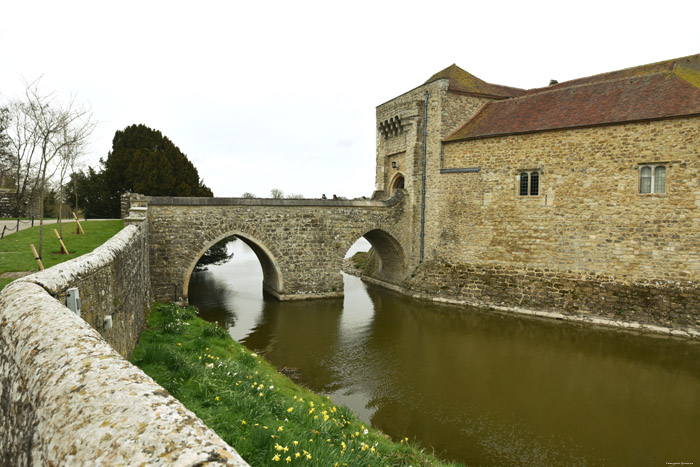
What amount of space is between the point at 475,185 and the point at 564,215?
414cm

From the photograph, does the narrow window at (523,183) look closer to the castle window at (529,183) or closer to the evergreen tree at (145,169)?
the castle window at (529,183)

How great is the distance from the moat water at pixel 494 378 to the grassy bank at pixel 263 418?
157 centimetres

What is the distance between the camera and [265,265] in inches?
827

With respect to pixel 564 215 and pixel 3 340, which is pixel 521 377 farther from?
pixel 3 340

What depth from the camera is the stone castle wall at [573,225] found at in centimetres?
1461

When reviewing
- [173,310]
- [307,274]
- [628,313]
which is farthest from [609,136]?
[173,310]

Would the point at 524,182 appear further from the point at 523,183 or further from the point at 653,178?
the point at 653,178

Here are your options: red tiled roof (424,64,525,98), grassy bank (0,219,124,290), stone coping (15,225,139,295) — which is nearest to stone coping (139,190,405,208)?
grassy bank (0,219,124,290)

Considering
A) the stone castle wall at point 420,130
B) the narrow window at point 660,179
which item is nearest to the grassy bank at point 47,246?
the stone castle wall at point 420,130

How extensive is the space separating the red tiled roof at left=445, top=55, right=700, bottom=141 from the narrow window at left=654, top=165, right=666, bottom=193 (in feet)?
6.35

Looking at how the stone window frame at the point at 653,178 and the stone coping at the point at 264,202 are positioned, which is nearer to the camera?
the stone window frame at the point at 653,178

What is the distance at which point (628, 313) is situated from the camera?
1498cm

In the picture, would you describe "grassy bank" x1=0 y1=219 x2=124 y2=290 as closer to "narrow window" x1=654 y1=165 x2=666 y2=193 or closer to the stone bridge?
the stone bridge

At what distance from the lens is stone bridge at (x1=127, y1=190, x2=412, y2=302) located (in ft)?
55.0
